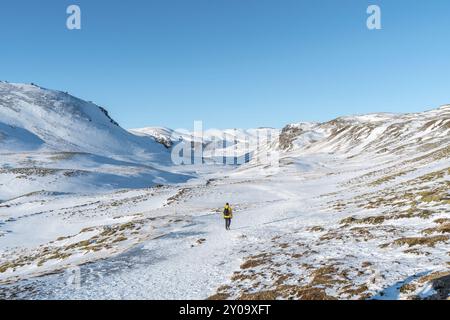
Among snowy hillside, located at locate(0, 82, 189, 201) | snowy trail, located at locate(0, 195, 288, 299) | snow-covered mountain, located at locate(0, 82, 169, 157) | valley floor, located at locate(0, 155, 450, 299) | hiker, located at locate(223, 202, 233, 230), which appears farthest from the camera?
snow-covered mountain, located at locate(0, 82, 169, 157)

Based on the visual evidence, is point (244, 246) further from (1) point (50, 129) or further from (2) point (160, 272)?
(1) point (50, 129)

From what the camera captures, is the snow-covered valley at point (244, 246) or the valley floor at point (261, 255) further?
the snow-covered valley at point (244, 246)

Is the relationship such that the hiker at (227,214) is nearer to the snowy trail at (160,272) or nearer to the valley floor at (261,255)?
the valley floor at (261,255)

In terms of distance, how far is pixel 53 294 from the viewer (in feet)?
56.2

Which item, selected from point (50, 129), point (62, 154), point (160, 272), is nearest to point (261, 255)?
point (160, 272)

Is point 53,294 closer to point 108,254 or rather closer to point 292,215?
point 108,254

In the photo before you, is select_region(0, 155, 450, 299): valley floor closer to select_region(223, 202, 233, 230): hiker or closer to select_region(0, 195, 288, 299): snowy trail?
select_region(0, 195, 288, 299): snowy trail

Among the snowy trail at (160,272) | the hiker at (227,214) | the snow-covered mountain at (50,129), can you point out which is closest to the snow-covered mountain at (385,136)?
the hiker at (227,214)

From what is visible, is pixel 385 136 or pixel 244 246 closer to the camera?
pixel 244 246

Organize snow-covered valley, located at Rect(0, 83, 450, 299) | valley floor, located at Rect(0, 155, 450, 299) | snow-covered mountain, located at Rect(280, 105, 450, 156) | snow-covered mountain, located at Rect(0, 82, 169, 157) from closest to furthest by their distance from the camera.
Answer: valley floor, located at Rect(0, 155, 450, 299) → snow-covered valley, located at Rect(0, 83, 450, 299) → snow-covered mountain, located at Rect(280, 105, 450, 156) → snow-covered mountain, located at Rect(0, 82, 169, 157)

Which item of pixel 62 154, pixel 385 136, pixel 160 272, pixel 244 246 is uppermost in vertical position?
pixel 385 136

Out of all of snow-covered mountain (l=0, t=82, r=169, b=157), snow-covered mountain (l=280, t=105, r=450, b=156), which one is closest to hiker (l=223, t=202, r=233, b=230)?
snow-covered mountain (l=280, t=105, r=450, b=156)
